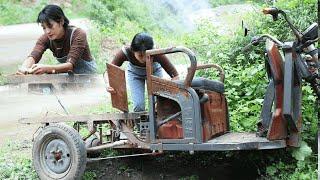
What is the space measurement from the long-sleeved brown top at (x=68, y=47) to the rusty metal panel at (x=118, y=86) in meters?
0.55

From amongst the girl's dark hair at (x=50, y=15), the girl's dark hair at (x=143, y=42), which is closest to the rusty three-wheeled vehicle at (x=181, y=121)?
the girl's dark hair at (x=143, y=42)

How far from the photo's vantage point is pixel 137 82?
6039 millimetres

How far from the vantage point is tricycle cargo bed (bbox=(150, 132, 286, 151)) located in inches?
188

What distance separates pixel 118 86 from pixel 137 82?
0.74 metres

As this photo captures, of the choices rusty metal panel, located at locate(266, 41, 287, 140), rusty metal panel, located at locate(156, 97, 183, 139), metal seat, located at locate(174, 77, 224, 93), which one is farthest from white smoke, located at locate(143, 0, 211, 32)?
rusty metal panel, located at locate(266, 41, 287, 140)

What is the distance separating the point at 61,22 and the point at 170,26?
39.1 feet

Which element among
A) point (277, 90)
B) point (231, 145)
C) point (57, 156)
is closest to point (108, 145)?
point (57, 156)

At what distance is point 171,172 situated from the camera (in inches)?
239

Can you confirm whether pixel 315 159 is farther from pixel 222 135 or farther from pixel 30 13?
pixel 30 13

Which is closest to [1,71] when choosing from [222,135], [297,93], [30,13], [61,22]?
[30,13]

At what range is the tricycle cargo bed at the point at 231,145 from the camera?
4.77m

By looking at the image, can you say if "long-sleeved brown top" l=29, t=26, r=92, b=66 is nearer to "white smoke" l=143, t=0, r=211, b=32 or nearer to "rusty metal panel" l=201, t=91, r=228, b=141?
"rusty metal panel" l=201, t=91, r=228, b=141

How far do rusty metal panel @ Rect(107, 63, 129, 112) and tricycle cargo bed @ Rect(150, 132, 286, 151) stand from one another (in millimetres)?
521

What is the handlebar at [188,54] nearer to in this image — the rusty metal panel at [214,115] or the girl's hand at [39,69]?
the rusty metal panel at [214,115]
